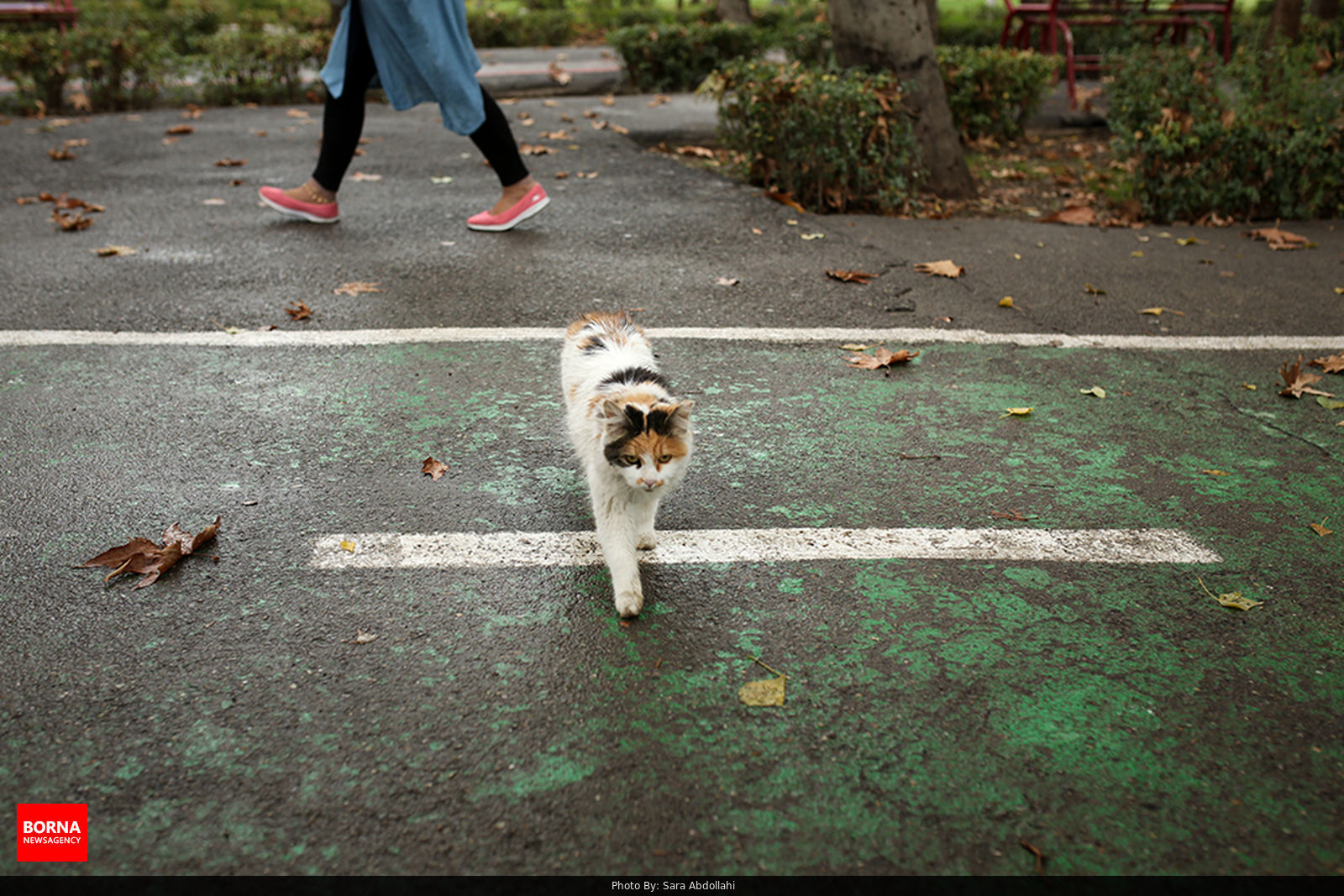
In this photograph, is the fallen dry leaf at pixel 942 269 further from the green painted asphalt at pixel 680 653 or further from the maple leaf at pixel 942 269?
the green painted asphalt at pixel 680 653

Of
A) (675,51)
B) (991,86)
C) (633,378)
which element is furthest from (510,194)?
(675,51)

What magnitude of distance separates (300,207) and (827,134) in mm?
3747

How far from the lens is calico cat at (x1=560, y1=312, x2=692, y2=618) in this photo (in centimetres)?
259

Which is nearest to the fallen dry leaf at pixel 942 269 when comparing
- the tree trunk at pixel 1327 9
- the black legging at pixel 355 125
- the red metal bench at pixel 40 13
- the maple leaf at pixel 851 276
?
the maple leaf at pixel 851 276

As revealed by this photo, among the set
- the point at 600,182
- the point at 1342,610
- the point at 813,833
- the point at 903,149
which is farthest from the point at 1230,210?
the point at 813,833

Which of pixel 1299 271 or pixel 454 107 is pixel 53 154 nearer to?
pixel 454 107

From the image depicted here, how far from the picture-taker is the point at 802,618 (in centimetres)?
264

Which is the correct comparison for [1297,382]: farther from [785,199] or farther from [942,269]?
[785,199]

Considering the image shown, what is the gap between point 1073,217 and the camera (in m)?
7.15

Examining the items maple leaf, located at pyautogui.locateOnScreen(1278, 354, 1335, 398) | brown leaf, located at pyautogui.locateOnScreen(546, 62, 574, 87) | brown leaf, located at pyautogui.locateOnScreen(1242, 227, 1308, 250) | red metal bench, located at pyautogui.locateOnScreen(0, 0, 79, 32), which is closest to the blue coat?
maple leaf, located at pyautogui.locateOnScreen(1278, 354, 1335, 398)

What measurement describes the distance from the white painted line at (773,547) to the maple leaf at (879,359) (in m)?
1.46

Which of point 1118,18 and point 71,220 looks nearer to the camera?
point 71,220

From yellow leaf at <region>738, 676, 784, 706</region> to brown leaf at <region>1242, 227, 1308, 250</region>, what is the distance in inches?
235

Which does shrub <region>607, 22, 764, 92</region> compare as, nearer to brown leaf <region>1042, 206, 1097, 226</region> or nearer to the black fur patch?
brown leaf <region>1042, 206, 1097, 226</region>
